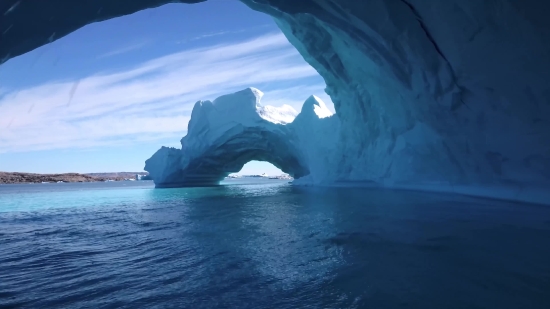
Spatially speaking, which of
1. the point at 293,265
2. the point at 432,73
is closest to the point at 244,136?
the point at 432,73

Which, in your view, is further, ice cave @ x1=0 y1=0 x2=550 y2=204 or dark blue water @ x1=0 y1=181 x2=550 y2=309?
ice cave @ x1=0 y1=0 x2=550 y2=204

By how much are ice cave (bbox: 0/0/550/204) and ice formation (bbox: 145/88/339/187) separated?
4640 millimetres

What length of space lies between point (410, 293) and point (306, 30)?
9.77 m

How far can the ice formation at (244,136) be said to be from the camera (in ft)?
64.3

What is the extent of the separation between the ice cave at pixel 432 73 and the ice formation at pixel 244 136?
464 centimetres

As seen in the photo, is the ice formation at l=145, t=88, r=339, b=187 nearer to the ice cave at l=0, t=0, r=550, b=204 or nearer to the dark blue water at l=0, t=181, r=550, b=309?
the ice cave at l=0, t=0, r=550, b=204

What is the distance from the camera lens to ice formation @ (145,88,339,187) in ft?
64.3

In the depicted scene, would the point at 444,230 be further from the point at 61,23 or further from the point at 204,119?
the point at 204,119

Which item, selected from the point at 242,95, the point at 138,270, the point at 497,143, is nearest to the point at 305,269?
the point at 138,270

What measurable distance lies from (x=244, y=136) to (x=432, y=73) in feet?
53.2

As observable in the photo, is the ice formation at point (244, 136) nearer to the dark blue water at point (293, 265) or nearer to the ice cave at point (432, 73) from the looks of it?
the ice cave at point (432, 73)

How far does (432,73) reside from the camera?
7.95 m

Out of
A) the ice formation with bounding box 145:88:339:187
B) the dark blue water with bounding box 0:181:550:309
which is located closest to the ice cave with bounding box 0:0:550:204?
the dark blue water with bounding box 0:181:550:309

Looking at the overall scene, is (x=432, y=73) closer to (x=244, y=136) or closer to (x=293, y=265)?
(x=293, y=265)
